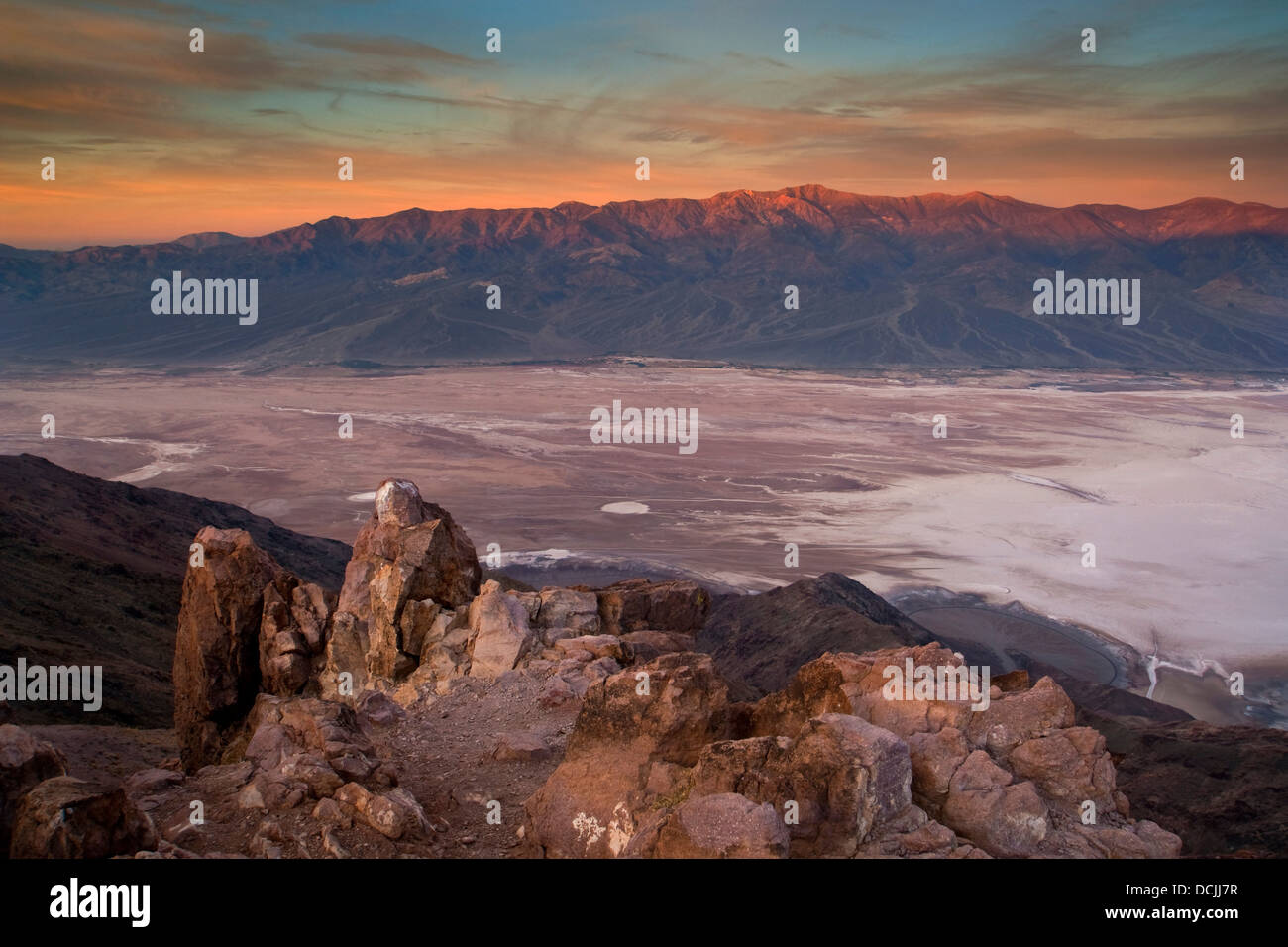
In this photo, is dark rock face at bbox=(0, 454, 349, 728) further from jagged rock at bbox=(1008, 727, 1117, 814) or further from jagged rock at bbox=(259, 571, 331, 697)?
jagged rock at bbox=(1008, 727, 1117, 814)

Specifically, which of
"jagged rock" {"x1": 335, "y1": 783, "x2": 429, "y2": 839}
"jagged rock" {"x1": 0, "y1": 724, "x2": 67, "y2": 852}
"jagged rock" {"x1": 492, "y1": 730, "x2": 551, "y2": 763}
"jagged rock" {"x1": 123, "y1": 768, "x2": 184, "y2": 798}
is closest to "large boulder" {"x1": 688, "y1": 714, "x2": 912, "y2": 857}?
"jagged rock" {"x1": 335, "y1": 783, "x2": 429, "y2": 839}

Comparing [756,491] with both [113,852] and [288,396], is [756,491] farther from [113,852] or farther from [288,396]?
[288,396]

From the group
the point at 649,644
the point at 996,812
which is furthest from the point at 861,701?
the point at 649,644

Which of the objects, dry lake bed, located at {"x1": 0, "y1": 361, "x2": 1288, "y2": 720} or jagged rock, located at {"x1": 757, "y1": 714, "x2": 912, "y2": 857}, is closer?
jagged rock, located at {"x1": 757, "y1": 714, "x2": 912, "y2": 857}

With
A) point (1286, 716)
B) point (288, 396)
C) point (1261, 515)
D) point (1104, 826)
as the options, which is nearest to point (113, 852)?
point (1104, 826)

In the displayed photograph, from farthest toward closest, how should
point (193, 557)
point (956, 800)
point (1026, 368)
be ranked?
point (1026, 368)
point (193, 557)
point (956, 800)

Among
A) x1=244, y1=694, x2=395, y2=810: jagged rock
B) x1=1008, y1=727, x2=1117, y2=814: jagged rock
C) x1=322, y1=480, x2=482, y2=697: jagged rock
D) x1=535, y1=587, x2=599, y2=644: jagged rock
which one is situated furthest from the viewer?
x1=535, y1=587, x2=599, y2=644: jagged rock

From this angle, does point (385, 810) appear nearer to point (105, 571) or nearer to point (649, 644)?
point (649, 644)
